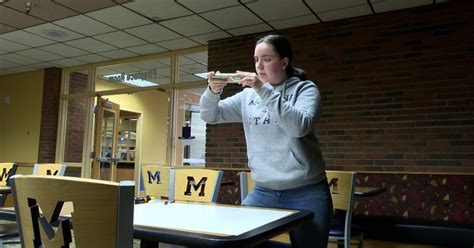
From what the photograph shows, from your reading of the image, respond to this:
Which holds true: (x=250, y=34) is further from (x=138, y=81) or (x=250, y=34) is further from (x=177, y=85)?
(x=138, y=81)

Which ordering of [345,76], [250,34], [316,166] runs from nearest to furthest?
[316,166] < [345,76] < [250,34]

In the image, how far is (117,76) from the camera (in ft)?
25.6

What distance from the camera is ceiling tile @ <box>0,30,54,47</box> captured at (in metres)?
5.90

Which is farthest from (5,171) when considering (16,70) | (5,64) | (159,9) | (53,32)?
(16,70)

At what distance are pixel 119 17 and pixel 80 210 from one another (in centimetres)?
478

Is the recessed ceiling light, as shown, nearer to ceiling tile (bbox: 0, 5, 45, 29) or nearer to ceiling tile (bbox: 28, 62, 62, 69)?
ceiling tile (bbox: 0, 5, 45, 29)

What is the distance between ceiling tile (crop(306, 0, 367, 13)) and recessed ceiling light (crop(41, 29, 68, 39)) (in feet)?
12.0

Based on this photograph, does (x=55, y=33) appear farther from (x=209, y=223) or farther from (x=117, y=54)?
(x=209, y=223)

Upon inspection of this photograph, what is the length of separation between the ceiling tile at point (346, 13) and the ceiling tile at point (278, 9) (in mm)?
272

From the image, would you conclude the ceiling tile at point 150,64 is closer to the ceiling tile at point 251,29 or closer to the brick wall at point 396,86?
the ceiling tile at point 251,29

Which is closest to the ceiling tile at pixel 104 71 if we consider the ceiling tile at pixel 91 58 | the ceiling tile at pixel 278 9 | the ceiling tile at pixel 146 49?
the ceiling tile at pixel 91 58

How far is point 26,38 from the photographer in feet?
19.9

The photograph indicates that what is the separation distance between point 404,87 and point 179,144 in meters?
3.70

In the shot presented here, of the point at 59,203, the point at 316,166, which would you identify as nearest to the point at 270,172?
the point at 316,166
